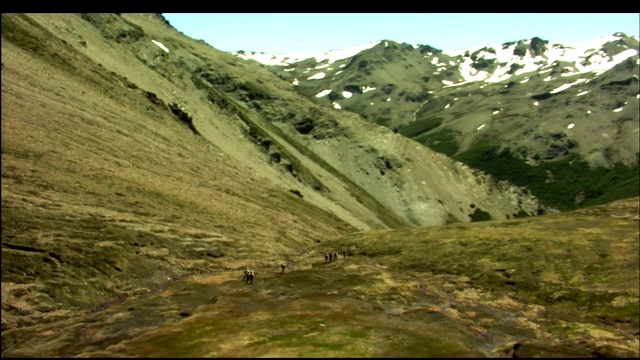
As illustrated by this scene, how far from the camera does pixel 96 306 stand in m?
62.1

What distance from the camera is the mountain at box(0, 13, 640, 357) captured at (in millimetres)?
53594

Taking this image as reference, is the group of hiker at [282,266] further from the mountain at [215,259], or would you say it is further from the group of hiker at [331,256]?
the mountain at [215,259]

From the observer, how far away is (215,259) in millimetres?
89875

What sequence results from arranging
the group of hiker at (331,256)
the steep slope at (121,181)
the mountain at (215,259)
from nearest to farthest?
the mountain at (215,259), the steep slope at (121,181), the group of hiker at (331,256)

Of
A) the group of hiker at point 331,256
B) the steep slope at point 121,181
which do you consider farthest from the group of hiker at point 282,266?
the steep slope at point 121,181

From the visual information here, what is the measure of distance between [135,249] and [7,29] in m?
90.3

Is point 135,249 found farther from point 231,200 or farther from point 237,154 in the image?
point 237,154

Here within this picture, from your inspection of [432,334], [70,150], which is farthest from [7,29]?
[432,334]

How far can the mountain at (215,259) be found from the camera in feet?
176

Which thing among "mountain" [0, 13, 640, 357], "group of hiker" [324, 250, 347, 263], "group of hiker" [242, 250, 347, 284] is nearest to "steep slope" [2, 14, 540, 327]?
"mountain" [0, 13, 640, 357]

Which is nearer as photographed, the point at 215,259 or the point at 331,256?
the point at 215,259

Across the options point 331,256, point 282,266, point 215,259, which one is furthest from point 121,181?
point 331,256

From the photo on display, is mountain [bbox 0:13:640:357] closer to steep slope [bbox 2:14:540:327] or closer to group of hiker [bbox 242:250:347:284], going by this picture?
steep slope [bbox 2:14:540:327]

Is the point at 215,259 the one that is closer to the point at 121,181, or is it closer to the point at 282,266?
the point at 282,266
